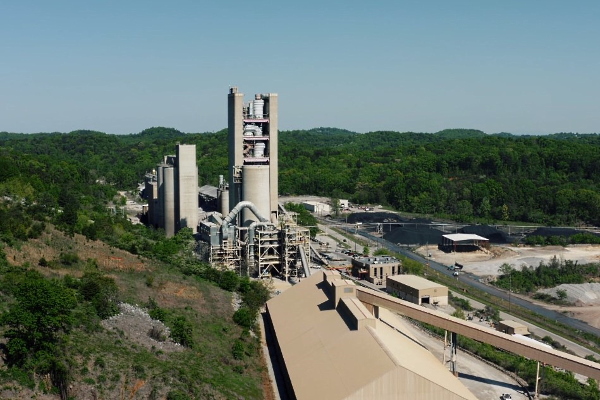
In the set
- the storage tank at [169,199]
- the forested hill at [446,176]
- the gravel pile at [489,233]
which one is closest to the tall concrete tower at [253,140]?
the storage tank at [169,199]

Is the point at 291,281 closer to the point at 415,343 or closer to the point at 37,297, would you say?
the point at 415,343

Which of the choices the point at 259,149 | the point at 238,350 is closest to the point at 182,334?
the point at 238,350

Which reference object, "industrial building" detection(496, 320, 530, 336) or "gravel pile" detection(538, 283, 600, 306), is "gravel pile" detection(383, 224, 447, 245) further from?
"industrial building" detection(496, 320, 530, 336)

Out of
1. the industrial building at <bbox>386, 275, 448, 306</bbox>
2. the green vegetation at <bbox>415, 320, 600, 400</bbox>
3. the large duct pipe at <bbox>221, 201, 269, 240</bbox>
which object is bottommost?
the green vegetation at <bbox>415, 320, 600, 400</bbox>

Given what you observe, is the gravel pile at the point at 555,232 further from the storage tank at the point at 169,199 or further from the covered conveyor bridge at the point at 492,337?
the covered conveyor bridge at the point at 492,337

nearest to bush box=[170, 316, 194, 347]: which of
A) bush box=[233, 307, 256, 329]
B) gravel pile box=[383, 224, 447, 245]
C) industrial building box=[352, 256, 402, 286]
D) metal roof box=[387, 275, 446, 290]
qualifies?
bush box=[233, 307, 256, 329]

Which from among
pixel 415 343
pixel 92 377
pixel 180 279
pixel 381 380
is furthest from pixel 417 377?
pixel 180 279
